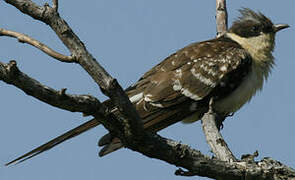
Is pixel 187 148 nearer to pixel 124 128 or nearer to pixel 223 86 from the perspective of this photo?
pixel 124 128

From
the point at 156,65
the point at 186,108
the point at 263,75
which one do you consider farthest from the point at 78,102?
the point at 263,75

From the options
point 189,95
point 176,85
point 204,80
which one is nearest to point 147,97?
point 176,85

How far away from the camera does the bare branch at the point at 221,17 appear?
745 centimetres

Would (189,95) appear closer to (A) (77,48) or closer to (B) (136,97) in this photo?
(B) (136,97)

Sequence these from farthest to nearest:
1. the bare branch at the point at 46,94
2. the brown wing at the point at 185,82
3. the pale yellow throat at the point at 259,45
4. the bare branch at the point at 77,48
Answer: the pale yellow throat at the point at 259,45 → the brown wing at the point at 185,82 → the bare branch at the point at 77,48 → the bare branch at the point at 46,94

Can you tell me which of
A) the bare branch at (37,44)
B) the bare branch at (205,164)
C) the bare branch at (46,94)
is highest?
the bare branch at (37,44)

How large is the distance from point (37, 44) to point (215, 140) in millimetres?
2182

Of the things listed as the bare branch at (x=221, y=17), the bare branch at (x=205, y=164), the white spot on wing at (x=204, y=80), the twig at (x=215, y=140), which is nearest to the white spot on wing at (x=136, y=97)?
the white spot on wing at (x=204, y=80)

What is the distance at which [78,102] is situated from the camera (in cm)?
338

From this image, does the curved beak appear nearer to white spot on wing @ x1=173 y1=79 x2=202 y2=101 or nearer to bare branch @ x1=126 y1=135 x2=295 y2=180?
white spot on wing @ x1=173 y1=79 x2=202 y2=101

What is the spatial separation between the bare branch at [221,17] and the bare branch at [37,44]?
4463 millimetres

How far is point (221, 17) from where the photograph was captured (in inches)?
298

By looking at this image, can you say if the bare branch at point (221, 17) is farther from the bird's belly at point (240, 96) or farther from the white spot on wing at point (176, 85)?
the white spot on wing at point (176, 85)

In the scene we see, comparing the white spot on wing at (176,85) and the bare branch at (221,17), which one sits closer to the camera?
the white spot on wing at (176,85)
